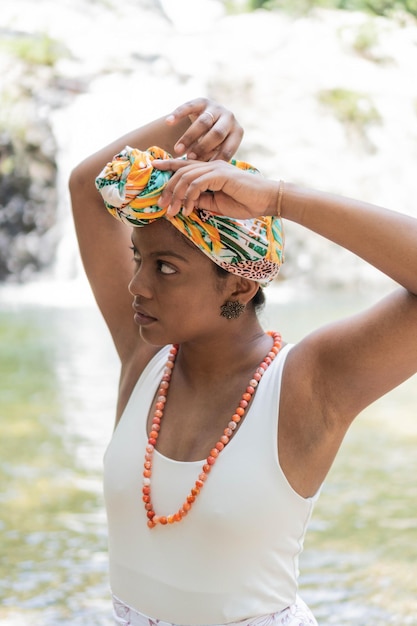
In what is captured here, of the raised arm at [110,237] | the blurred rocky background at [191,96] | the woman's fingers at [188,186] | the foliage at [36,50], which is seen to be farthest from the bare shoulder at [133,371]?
the foliage at [36,50]

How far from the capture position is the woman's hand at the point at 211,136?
1.85m

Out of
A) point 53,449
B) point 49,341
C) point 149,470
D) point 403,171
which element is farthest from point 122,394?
point 403,171

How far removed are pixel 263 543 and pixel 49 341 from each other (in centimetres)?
863

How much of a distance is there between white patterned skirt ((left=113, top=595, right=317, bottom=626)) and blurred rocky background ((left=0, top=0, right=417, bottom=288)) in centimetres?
1317

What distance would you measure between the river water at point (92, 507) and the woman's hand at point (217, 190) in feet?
8.83

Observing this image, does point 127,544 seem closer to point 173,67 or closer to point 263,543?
point 263,543

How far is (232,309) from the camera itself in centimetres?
191

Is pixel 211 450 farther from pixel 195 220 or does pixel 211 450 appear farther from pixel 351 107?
pixel 351 107

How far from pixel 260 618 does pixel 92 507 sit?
149 inches

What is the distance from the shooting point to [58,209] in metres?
15.8

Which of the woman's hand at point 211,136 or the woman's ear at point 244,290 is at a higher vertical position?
the woman's hand at point 211,136

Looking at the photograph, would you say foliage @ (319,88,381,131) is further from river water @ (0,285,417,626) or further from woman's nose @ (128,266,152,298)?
woman's nose @ (128,266,152,298)

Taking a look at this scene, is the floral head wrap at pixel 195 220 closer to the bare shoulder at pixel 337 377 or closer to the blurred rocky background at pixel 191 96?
the bare shoulder at pixel 337 377

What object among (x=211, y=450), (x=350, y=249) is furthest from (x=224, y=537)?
(x=350, y=249)
